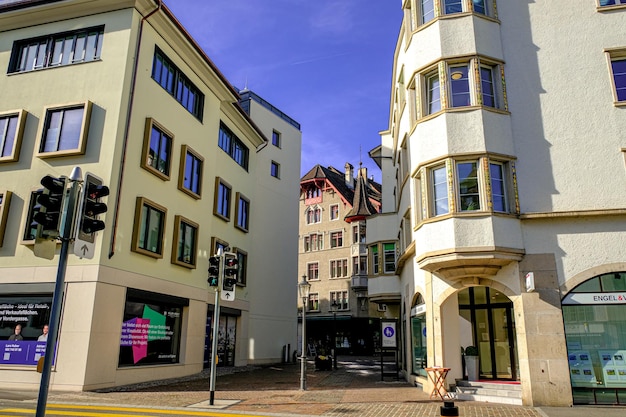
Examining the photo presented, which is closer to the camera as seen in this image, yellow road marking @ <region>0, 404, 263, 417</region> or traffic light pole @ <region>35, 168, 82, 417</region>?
traffic light pole @ <region>35, 168, 82, 417</region>

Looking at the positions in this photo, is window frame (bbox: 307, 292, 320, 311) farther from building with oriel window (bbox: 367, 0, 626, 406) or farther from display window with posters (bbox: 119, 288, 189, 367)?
building with oriel window (bbox: 367, 0, 626, 406)

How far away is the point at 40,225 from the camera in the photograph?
21.9 feet

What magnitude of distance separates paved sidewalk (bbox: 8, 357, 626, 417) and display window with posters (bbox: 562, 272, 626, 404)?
64 centimetres

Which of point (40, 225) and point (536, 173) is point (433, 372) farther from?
point (40, 225)

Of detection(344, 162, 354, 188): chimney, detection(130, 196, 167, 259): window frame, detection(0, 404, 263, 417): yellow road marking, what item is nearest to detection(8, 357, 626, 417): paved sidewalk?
detection(0, 404, 263, 417): yellow road marking

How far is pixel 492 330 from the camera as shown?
16.7 meters

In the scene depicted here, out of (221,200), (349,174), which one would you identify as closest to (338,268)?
(349,174)

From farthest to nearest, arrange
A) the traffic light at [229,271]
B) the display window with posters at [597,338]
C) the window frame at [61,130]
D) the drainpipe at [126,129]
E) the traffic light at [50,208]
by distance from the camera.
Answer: the window frame at [61,130] → the drainpipe at [126,129] → the display window with posters at [597,338] → the traffic light at [229,271] → the traffic light at [50,208]

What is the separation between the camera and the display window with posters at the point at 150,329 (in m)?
16.7

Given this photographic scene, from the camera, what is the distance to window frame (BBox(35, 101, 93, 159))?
16609 mm

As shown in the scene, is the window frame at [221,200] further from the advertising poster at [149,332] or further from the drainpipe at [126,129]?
the drainpipe at [126,129]

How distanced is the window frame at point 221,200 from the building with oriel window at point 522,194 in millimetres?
11542

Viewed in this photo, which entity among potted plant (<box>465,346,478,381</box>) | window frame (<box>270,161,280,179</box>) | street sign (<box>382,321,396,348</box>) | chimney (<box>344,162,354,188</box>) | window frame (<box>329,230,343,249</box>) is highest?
chimney (<box>344,162,354,188</box>)

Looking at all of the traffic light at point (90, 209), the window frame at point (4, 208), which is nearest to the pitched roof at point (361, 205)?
the window frame at point (4, 208)
